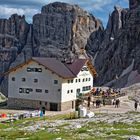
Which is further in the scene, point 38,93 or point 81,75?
point 81,75

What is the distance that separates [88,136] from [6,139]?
6.46m

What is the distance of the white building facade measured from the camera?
75312mm

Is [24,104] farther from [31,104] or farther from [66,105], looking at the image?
[66,105]

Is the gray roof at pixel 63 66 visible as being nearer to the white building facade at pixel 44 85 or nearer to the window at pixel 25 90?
the white building facade at pixel 44 85

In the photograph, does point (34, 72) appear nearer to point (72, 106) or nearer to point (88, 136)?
point (72, 106)

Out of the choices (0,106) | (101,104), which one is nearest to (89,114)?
(101,104)

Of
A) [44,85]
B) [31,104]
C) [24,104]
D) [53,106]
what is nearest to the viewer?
[53,106]

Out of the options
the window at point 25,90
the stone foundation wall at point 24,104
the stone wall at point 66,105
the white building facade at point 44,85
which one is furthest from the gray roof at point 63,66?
the stone foundation wall at point 24,104

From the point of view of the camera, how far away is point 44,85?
7688cm

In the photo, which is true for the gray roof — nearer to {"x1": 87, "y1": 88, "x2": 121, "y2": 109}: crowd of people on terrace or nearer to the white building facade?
the white building facade

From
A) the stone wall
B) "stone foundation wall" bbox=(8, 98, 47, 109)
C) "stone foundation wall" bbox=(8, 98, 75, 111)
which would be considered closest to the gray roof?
the stone wall

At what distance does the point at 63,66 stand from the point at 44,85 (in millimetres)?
6833

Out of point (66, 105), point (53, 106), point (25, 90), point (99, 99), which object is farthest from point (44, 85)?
point (99, 99)

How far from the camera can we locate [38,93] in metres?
77.2
